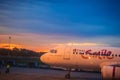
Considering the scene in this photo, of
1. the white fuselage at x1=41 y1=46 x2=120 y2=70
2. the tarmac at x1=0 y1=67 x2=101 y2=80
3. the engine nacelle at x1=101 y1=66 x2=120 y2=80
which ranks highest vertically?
the white fuselage at x1=41 y1=46 x2=120 y2=70

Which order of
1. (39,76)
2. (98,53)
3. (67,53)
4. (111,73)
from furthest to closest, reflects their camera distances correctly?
1. (39,76)
2. (67,53)
3. (98,53)
4. (111,73)

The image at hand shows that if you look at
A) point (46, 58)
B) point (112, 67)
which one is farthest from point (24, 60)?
point (112, 67)

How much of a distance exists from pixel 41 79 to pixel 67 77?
11.2 feet

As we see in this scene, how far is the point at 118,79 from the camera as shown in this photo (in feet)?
86.8

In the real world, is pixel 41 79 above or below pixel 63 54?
below

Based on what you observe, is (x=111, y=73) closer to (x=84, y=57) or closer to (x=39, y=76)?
(x=84, y=57)

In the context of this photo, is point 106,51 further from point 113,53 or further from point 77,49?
point 77,49

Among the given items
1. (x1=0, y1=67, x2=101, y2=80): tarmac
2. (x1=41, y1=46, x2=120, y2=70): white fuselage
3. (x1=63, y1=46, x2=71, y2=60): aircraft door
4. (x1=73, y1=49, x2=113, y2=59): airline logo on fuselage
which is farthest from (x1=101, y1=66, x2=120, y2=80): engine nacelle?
(x1=0, y1=67, x2=101, y2=80): tarmac

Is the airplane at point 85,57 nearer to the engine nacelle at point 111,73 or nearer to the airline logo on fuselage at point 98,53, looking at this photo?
the airline logo on fuselage at point 98,53

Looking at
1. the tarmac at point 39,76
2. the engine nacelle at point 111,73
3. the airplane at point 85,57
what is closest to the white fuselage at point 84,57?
the airplane at point 85,57

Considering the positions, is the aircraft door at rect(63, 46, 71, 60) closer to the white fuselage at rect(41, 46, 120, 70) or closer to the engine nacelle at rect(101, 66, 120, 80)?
the white fuselage at rect(41, 46, 120, 70)

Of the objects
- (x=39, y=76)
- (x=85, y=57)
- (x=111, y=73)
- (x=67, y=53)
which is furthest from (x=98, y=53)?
(x=39, y=76)

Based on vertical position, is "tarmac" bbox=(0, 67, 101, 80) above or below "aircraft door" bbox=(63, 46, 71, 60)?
below

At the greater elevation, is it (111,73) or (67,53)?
(67,53)
